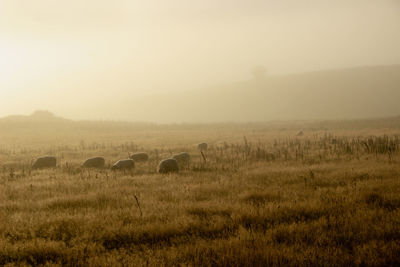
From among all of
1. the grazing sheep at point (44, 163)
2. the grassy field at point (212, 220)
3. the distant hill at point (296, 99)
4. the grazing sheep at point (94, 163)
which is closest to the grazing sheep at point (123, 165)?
the grazing sheep at point (94, 163)

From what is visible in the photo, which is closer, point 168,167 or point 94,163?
point 168,167

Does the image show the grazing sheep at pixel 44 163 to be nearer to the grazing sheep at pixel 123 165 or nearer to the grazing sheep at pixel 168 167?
the grazing sheep at pixel 123 165

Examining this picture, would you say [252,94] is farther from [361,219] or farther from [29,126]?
[361,219]

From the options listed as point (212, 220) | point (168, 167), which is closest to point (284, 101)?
point (168, 167)

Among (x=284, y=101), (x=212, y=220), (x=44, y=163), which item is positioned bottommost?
(x=212, y=220)

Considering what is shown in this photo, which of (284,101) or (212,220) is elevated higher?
(284,101)

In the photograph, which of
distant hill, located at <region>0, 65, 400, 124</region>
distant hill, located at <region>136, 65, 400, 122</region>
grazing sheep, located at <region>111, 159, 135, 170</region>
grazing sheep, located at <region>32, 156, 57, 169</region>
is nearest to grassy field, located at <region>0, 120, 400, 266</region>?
grazing sheep, located at <region>111, 159, 135, 170</region>

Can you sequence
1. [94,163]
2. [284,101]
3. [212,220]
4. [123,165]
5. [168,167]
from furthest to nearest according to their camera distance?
[284,101], [94,163], [123,165], [168,167], [212,220]

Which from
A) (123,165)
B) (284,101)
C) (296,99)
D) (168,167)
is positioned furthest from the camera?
(284,101)

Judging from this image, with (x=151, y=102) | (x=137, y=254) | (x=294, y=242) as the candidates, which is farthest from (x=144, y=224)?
(x=151, y=102)

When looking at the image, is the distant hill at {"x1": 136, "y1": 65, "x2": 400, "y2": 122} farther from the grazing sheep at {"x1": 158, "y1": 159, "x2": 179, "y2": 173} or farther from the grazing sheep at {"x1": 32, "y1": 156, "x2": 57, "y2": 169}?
the grazing sheep at {"x1": 158, "y1": 159, "x2": 179, "y2": 173}

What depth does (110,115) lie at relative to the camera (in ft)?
483

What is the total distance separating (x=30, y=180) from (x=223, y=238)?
969cm

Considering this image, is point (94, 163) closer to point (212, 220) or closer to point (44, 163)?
point (44, 163)
